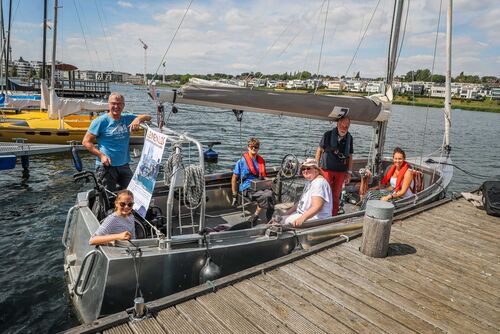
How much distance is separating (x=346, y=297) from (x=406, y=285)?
85 cm

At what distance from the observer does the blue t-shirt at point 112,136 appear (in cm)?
511

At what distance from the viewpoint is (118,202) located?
3.97 metres

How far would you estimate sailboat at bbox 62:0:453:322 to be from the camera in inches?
Answer: 149

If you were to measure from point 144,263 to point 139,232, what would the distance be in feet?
2.40

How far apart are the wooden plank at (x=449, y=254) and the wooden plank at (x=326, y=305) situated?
215 centimetres

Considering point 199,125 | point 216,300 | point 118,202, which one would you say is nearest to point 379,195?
point 216,300

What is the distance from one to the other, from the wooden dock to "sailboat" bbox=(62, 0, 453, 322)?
369 millimetres

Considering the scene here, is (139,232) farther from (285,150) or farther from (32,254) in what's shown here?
(285,150)

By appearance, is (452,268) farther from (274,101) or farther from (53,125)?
(53,125)

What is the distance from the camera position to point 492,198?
23.5 ft

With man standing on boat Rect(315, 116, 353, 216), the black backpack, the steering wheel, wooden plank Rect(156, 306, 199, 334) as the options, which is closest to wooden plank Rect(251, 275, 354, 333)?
wooden plank Rect(156, 306, 199, 334)

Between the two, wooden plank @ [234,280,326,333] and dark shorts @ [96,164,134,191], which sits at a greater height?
dark shorts @ [96,164,134,191]

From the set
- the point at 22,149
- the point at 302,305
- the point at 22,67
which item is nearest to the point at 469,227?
the point at 302,305

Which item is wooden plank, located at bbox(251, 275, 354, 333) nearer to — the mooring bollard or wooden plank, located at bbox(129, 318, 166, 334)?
wooden plank, located at bbox(129, 318, 166, 334)
